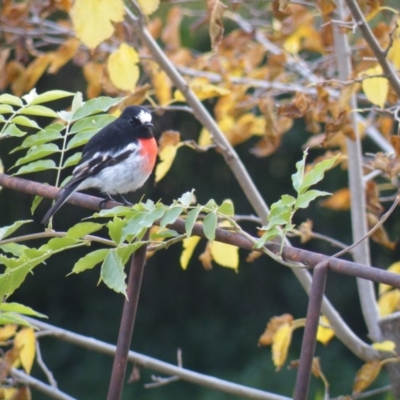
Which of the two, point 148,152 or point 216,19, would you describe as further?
point 148,152

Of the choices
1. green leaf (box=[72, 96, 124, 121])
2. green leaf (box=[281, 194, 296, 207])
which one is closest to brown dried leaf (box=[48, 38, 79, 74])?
green leaf (box=[72, 96, 124, 121])

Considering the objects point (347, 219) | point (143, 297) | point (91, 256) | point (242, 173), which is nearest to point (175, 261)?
point (143, 297)

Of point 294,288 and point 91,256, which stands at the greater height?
point 91,256

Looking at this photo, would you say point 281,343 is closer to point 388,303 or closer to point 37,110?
point 388,303

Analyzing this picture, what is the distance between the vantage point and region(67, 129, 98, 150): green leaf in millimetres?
1549

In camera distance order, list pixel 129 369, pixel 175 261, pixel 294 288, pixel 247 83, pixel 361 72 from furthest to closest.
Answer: pixel 175 261, pixel 294 288, pixel 129 369, pixel 247 83, pixel 361 72

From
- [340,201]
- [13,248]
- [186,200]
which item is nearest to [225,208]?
[186,200]

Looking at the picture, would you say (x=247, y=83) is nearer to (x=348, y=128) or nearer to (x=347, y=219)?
(x=348, y=128)

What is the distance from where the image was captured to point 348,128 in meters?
2.21

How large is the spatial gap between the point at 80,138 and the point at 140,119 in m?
1.58

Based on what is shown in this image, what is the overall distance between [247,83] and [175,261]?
4722 millimetres

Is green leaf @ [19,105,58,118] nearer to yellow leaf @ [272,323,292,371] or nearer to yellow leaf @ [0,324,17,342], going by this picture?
yellow leaf @ [0,324,17,342]

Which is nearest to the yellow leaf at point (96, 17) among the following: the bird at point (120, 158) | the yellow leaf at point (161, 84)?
the yellow leaf at point (161, 84)

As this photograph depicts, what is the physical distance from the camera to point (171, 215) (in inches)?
45.7
